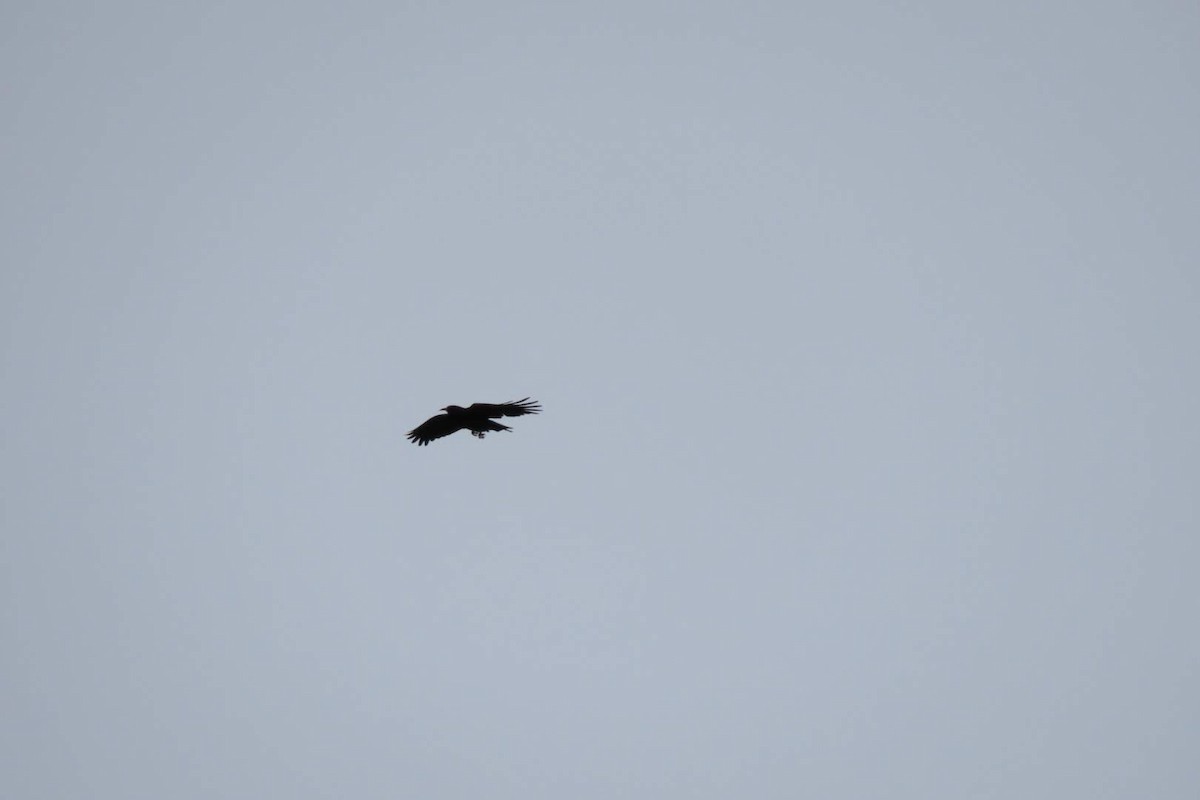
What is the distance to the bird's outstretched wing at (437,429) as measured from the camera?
37594 mm

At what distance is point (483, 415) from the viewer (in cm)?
3703

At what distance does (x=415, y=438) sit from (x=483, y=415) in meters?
2.22

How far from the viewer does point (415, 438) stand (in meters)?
37.8

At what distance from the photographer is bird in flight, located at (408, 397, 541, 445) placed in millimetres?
36750

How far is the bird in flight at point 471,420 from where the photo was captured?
36.8 meters

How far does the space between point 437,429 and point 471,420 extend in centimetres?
109

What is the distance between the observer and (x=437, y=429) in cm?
3775

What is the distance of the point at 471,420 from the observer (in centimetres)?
3738

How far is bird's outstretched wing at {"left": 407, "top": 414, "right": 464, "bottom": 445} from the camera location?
3759 cm
